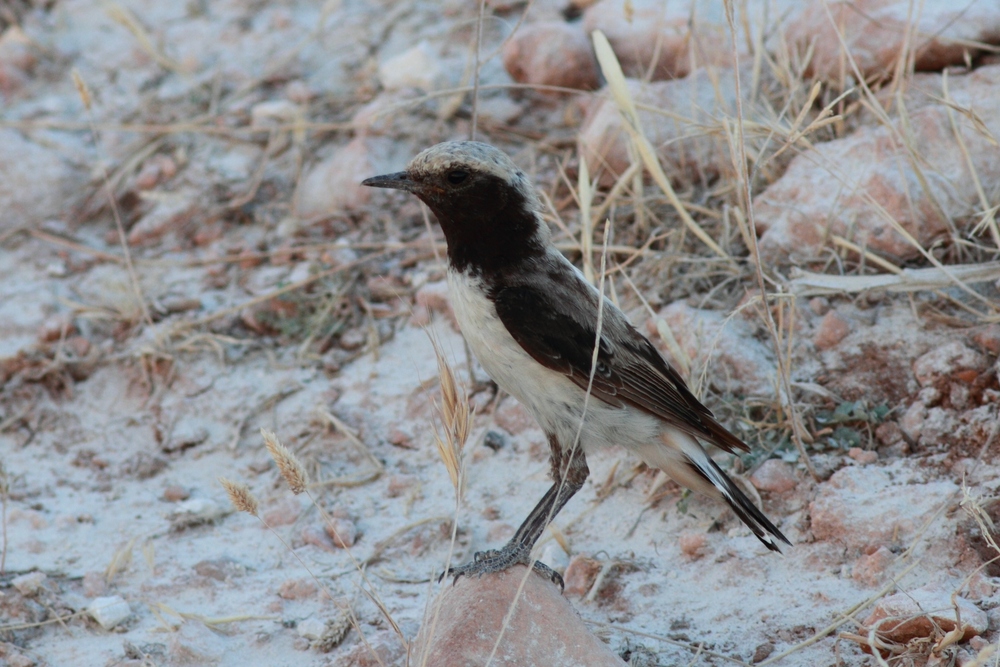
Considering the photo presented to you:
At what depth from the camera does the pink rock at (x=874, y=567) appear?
3805 mm

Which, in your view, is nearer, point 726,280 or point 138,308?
point 726,280

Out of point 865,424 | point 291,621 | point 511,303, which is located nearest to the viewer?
point 511,303

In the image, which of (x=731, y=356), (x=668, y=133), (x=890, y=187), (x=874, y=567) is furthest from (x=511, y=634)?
(x=668, y=133)

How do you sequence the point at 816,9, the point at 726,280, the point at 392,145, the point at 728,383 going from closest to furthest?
the point at 728,383 < the point at 726,280 < the point at 816,9 < the point at 392,145

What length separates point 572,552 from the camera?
451 cm

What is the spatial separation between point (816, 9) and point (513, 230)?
317cm

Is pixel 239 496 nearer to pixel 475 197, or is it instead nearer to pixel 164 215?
pixel 475 197

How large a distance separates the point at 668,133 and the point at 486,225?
2.33m

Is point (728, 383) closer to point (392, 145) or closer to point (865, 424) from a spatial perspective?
point (865, 424)

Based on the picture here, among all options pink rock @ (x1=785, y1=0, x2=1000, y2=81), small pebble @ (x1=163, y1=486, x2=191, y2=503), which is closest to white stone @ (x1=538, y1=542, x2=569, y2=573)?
small pebble @ (x1=163, y1=486, x2=191, y2=503)

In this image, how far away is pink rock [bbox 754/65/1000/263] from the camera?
498cm

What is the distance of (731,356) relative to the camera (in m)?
4.87

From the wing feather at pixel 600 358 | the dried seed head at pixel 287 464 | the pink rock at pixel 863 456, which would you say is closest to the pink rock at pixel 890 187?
the pink rock at pixel 863 456

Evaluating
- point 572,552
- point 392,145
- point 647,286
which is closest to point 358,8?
point 392,145
